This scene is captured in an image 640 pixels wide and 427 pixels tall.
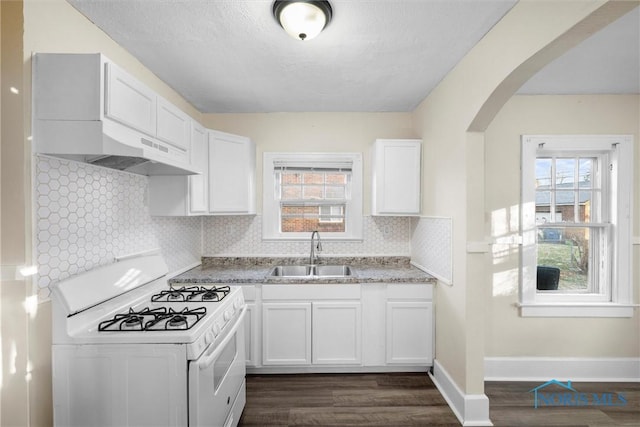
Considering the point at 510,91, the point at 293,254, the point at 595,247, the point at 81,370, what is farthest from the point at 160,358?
the point at 595,247

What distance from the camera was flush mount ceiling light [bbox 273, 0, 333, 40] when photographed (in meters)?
1.46

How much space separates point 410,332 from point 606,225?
1928 mm

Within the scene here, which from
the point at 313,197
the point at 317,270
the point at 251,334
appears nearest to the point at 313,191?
the point at 313,197

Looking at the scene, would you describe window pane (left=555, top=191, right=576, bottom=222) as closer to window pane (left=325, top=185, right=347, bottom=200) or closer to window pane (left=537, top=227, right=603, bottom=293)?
window pane (left=537, top=227, right=603, bottom=293)

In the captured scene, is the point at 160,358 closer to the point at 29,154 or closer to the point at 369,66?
the point at 29,154

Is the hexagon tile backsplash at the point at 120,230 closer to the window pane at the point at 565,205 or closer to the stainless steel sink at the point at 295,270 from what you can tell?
the stainless steel sink at the point at 295,270

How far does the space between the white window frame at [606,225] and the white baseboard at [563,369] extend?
1.27ft

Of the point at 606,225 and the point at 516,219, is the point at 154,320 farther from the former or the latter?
the point at 606,225

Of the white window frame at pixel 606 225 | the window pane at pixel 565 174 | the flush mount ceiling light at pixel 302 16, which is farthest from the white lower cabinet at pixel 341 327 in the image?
the flush mount ceiling light at pixel 302 16

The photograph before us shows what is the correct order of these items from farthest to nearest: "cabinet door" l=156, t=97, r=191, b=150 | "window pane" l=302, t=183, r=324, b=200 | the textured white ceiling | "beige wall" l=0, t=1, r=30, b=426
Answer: "window pane" l=302, t=183, r=324, b=200 < "cabinet door" l=156, t=97, r=191, b=150 < the textured white ceiling < "beige wall" l=0, t=1, r=30, b=426

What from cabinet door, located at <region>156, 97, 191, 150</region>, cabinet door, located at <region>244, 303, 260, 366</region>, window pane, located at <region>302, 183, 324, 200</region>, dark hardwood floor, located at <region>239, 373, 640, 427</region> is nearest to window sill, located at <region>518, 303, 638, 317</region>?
dark hardwood floor, located at <region>239, 373, 640, 427</region>

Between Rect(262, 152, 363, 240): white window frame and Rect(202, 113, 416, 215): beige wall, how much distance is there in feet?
0.23

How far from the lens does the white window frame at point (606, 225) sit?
2.49 m

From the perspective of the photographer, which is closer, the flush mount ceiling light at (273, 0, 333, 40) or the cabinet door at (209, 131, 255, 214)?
the flush mount ceiling light at (273, 0, 333, 40)
